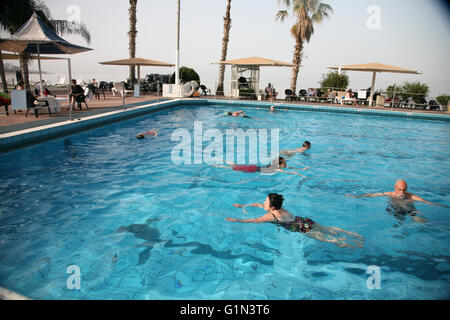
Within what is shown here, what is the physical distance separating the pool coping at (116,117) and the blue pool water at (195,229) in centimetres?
26

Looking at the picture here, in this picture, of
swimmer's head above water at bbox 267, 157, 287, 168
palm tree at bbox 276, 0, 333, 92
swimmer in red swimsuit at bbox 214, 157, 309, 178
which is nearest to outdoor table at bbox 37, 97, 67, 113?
swimmer in red swimsuit at bbox 214, 157, 309, 178

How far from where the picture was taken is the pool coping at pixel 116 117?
21.4 ft

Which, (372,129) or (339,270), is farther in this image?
(372,129)

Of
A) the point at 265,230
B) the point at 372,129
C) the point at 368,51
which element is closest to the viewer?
the point at 265,230

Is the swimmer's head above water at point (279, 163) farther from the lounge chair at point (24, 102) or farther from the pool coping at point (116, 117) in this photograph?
the lounge chair at point (24, 102)

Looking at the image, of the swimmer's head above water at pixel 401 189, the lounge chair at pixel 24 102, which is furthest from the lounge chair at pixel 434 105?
the lounge chair at pixel 24 102

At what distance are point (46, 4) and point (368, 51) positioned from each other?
2569 cm

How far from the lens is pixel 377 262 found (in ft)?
11.6

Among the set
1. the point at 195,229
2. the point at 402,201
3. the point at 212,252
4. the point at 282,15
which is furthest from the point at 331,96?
the point at 212,252

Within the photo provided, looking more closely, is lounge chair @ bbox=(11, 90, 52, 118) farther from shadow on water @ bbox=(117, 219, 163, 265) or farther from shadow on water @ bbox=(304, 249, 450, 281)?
shadow on water @ bbox=(304, 249, 450, 281)

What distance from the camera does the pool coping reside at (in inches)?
256

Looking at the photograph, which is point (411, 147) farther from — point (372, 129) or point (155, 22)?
point (155, 22)

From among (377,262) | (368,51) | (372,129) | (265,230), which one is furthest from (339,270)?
(368,51)

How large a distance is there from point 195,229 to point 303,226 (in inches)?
57.2
